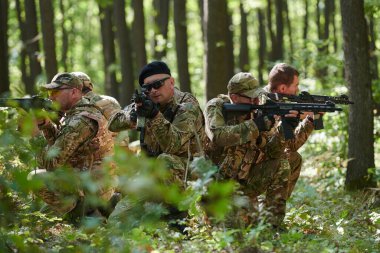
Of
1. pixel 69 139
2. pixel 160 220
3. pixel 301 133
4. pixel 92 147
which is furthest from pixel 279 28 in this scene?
pixel 160 220

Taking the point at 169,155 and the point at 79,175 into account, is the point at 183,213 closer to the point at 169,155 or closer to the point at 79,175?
the point at 169,155

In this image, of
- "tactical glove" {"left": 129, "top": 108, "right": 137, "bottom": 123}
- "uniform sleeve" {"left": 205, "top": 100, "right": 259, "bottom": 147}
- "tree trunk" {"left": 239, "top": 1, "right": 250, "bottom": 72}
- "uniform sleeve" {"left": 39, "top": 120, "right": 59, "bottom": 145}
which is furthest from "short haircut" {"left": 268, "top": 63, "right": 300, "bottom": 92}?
"tree trunk" {"left": 239, "top": 1, "right": 250, "bottom": 72}

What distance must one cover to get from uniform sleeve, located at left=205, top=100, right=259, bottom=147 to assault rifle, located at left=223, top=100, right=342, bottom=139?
4.2 inches

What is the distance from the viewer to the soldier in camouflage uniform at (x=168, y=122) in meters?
6.26

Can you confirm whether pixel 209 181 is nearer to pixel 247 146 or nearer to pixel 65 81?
pixel 247 146

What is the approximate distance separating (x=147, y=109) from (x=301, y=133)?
2.13m

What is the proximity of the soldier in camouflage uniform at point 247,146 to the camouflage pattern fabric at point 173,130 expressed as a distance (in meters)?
0.19

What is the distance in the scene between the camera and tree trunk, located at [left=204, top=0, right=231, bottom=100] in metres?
11.4

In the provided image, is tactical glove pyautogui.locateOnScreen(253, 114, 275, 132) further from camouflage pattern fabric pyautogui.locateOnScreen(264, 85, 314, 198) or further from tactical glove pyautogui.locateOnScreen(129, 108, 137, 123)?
tactical glove pyautogui.locateOnScreen(129, 108, 137, 123)

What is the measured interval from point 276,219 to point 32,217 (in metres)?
2.30

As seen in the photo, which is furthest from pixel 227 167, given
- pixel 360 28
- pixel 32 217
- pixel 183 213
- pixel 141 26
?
pixel 141 26

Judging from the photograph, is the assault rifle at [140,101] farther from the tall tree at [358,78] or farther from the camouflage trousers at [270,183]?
the tall tree at [358,78]

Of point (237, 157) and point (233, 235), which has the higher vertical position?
point (237, 157)

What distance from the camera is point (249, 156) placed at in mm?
6918
